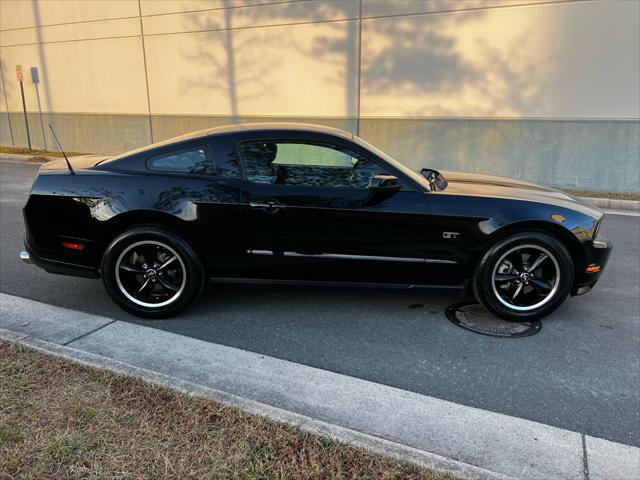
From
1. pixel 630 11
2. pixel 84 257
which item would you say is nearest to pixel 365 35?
pixel 630 11

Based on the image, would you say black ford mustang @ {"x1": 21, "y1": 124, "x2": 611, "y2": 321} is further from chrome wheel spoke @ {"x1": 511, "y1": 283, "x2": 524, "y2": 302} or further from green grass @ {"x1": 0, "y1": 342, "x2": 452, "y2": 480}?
green grass @ {"x1": 0, "y1": 342, "x2": 452, "y2": 480}

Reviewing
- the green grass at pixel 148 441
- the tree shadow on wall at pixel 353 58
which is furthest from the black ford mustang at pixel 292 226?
the tree shadow on wall at pixel 353 58

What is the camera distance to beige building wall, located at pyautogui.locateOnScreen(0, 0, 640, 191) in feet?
31.9

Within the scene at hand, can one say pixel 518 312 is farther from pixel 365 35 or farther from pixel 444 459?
pixel 365 35

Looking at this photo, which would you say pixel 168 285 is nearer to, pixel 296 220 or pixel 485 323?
pixel 296 220

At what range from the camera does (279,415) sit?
98.1 inches

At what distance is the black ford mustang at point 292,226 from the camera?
12.1ft

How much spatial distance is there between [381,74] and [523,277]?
348 inches

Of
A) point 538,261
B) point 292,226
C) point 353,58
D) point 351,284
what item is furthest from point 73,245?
point 353,58

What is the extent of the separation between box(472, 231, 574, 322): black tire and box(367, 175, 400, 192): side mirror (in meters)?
0.91

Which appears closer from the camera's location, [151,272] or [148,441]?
[148,441]

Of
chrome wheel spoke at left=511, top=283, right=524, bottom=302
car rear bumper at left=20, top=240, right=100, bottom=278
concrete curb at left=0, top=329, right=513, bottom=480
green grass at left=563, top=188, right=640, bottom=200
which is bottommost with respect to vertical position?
green grass at left=563, top=188, right=640, bottom=200

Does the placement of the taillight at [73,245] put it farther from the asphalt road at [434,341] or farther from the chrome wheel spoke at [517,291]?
the chrome wheel spoke at [517,291]

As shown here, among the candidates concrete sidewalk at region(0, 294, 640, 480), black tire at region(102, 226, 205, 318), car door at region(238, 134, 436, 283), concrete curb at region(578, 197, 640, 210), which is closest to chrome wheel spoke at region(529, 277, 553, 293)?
car door at region(238, 134, 436, 283)
